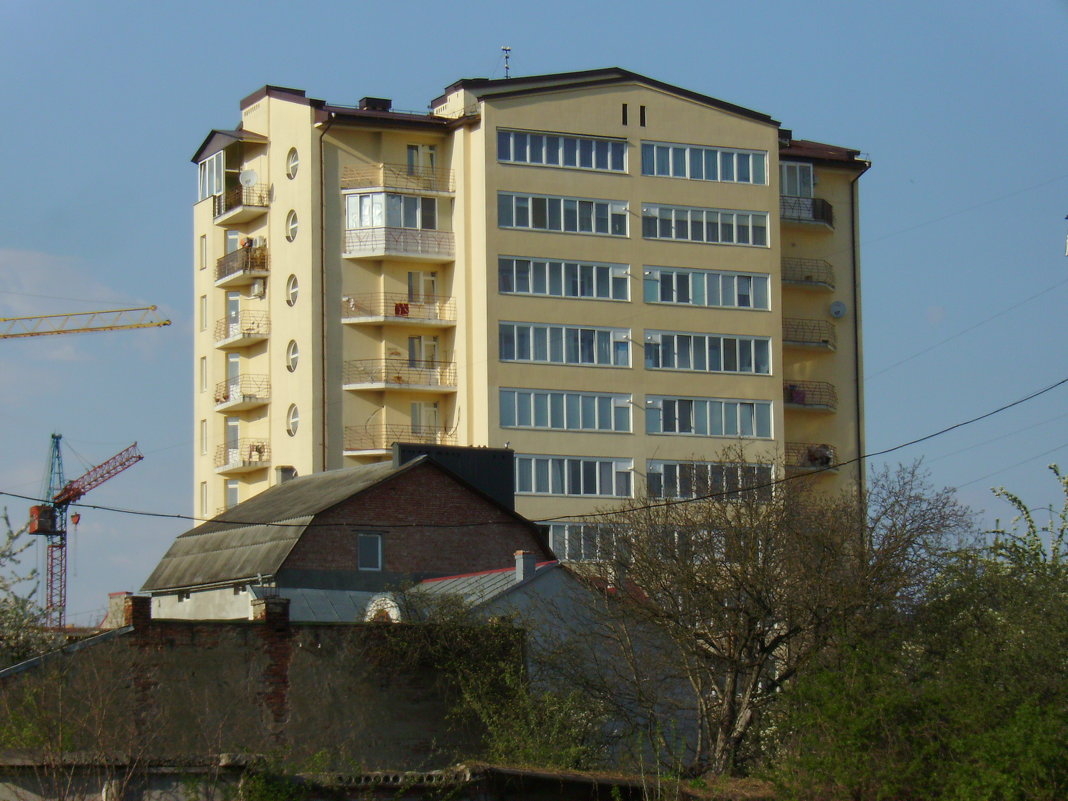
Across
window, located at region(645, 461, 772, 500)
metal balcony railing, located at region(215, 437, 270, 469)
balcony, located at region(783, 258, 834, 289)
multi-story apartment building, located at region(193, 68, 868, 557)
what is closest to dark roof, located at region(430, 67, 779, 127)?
multi-story apartment building, located at region(193, 68, 868, 557)

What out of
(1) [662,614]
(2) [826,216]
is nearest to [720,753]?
(1) [662,614]

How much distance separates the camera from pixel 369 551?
40.0 m

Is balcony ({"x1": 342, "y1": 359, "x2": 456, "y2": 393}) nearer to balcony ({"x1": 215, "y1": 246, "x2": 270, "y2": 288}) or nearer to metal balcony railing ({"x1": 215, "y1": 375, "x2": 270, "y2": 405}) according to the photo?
metal balcony railing ({"x1": 215, "y1": 375, "x2": 270, "y2": 405})

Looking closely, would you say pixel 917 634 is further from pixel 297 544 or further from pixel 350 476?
pixel 350 476

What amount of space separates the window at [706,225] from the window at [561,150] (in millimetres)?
2319

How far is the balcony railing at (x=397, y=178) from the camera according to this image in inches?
2389

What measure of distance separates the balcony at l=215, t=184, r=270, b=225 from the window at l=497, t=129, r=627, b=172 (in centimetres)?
1033

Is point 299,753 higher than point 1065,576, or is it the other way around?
point 1065,576

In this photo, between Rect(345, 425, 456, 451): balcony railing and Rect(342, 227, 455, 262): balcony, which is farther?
Rect(342, 227, 455, 262): balcony

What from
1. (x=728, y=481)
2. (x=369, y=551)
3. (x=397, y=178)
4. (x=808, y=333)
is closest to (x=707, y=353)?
(x=808, y=333)

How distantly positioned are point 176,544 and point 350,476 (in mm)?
6048

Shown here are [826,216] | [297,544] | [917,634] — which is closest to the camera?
[917,634]

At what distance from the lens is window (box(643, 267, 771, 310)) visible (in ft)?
202

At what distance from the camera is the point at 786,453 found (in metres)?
63.1
